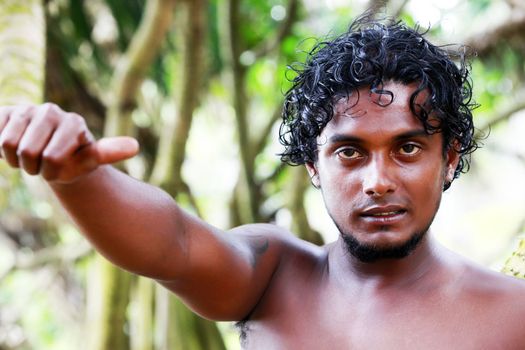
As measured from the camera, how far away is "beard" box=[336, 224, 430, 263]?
59.4 inches

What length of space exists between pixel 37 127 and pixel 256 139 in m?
3.41

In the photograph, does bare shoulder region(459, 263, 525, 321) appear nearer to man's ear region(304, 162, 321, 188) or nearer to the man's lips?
the man's lips

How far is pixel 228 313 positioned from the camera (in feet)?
5.47

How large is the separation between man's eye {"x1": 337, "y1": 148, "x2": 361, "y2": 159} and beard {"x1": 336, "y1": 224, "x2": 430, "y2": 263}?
146mm

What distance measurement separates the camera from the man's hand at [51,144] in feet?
3.52

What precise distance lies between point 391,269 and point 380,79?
39cm

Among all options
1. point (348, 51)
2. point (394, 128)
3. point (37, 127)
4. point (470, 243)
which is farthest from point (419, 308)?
point (470, 243)

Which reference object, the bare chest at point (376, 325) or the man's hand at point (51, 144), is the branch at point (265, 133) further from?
the man's hand at point (51, 144)

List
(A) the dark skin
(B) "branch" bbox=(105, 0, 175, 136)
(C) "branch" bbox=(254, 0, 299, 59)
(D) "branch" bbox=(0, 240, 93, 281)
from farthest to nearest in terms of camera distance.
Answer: (D) "branch" bbox=(0, 240, 93, 281), (C) "branch" bbox=(254, 0, 299, 59), (B) "branch" bbox=(105, 0, 175, 136), (A) the dark skin

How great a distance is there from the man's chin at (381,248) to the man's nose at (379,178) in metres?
0.11

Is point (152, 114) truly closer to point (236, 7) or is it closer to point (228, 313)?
point (236, 7)

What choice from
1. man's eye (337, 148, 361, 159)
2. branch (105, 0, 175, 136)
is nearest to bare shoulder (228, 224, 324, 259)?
man's eye (337, 148, 361, 159)

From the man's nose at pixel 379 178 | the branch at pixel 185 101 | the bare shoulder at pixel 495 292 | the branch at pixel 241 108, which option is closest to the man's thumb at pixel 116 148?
the man's nose at pixel 379 178

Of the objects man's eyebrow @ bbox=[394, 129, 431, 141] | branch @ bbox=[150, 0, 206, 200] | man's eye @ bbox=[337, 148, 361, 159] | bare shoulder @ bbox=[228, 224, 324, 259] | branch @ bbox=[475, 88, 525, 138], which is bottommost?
branch @ bbox=[150, 0, 206, 200]
